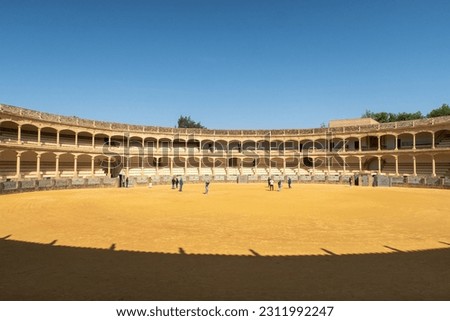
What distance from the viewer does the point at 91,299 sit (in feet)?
16.5

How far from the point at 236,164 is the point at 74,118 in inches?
1094

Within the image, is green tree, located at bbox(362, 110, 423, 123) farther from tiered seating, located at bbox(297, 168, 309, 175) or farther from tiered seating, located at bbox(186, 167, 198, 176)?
tiered seating, located at bbox(186, 167, 198, 176)

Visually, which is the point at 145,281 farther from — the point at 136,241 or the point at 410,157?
the point at 410,157

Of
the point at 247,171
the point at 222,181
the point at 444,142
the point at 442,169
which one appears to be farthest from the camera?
the point at 247,171

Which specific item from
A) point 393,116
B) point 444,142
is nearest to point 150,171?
point 444,142

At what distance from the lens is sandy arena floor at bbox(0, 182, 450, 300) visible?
213 inches

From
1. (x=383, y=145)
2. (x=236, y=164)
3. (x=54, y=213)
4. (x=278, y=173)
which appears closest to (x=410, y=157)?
(x=383, y=145)

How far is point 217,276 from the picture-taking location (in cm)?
618

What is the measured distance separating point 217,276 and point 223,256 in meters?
1.56

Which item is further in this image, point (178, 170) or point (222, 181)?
point (178, 170)

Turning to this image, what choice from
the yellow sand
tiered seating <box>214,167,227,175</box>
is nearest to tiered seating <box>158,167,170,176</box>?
Answer: tiered seating <box>214,167,227,175</box>

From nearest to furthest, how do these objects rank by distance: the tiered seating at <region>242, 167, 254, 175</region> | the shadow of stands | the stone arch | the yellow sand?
1. the shadow of stands
2. the yellow sand
3. the stone arch
4. the tiered seating at <region>242, 167, 254, 175</region>

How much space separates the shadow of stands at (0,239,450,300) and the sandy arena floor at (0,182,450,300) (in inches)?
0.9

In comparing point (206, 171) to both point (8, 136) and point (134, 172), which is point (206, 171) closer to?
point (134, 172)
